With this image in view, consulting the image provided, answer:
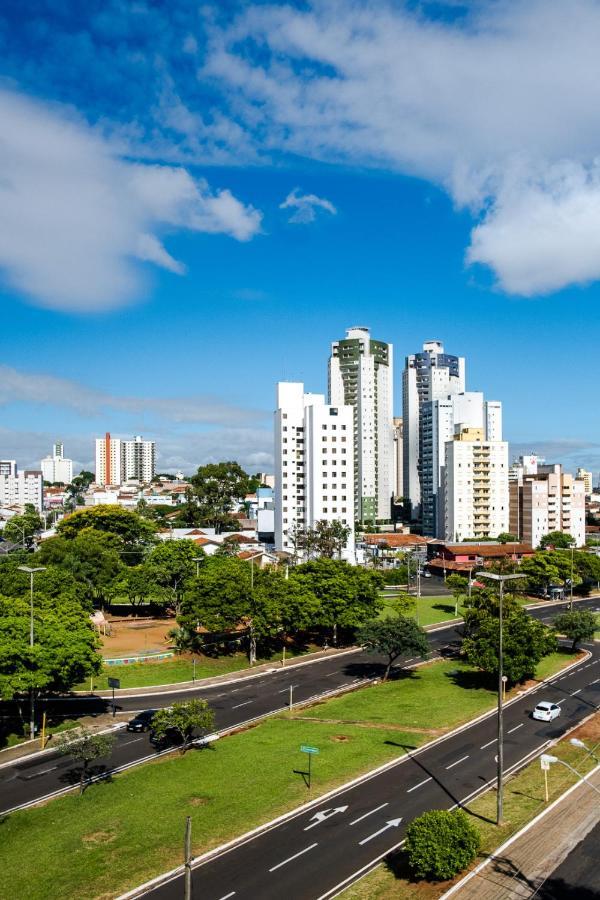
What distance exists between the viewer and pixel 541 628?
62.9 m

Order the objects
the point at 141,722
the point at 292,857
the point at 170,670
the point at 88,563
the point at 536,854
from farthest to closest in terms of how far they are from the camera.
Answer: the point at 88,563 < the point at 170,670 < the point at 141,722 < the point at 292,857 < the point at 536,854

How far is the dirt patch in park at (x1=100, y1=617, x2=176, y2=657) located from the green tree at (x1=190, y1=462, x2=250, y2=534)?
76158 millimetres

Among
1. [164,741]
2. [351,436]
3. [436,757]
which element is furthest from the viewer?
[351,436]

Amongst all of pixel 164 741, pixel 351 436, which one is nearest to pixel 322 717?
pixel 164 741

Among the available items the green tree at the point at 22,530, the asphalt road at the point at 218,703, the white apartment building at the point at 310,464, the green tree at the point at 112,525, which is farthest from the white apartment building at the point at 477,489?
the green tree at the point at 22,530

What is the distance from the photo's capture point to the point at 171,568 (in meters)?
92.1

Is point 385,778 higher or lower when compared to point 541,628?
lower

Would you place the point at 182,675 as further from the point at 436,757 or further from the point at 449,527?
the point at 449,527

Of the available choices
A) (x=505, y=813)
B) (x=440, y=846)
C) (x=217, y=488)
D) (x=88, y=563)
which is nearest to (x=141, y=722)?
(x=505, y=813)

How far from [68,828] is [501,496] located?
154458 millimetres

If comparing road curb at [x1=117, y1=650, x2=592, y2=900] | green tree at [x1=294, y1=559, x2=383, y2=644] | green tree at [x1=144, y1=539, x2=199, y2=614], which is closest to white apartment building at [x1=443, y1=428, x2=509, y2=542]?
green tree at [x1=144, y1=539, x2=199, y2=614]

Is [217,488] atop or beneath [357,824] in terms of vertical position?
atop

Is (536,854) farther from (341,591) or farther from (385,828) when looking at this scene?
(341,591)

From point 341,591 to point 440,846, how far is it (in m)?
45.9
